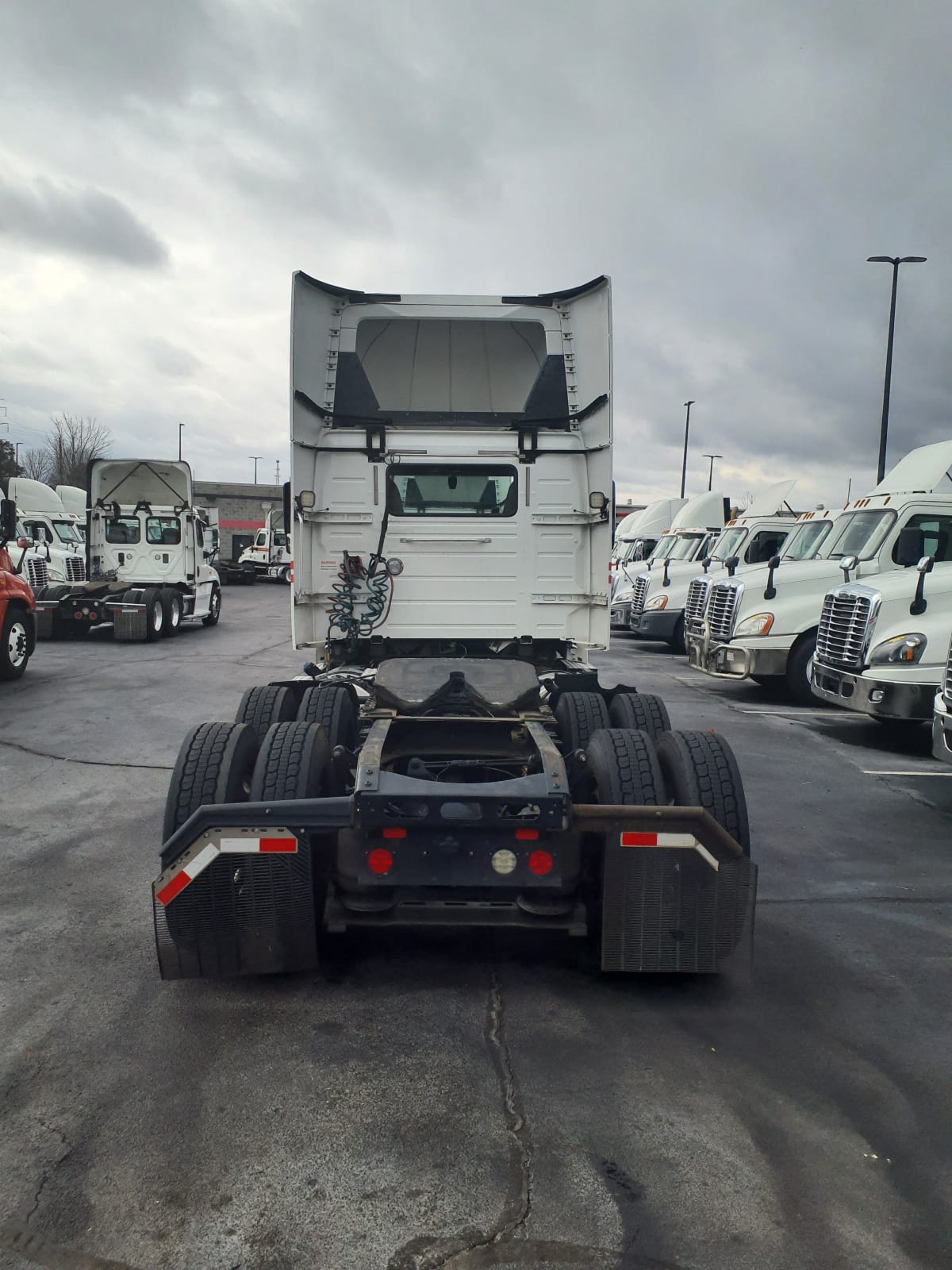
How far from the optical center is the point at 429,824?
3.59 metres

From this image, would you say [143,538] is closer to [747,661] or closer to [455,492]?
[747,661]

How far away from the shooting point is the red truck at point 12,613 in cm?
1188

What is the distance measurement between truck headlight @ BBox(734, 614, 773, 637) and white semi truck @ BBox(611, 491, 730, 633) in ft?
22.9

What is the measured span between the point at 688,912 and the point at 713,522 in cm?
1878

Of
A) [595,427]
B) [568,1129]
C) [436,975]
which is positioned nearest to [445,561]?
[595,427]

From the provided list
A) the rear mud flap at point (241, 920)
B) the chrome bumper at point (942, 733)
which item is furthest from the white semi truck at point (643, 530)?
the rear mud flap at point (241, 920)

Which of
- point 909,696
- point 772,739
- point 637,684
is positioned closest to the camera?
point 909,696

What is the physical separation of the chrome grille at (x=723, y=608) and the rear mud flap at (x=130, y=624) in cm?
1032

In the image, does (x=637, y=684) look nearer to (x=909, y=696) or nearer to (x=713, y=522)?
(x=909, y=696)

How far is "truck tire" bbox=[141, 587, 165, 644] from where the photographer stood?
17.6 m

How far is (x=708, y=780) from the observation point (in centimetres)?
406

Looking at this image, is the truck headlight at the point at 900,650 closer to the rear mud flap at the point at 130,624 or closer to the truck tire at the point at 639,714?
the truck tire at the point at 639,714

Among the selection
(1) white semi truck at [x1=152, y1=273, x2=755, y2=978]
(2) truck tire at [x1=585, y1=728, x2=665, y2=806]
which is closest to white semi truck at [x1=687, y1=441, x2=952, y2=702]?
(1) white semi truck at [x1=152, y1=273, x2=755, y2=978]

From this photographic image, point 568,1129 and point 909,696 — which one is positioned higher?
point 909,696
